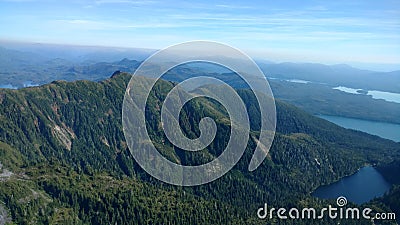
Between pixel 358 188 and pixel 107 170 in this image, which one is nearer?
pixel 107 170

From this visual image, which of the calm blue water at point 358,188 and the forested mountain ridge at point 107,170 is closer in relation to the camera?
the forested mountain ridge at point 107,170

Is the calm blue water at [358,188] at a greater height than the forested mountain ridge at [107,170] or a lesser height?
lesser

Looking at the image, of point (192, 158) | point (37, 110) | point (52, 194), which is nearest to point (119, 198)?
point (52, 194)

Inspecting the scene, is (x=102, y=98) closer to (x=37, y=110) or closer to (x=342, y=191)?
(x=37, y=110)

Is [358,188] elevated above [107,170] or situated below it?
below
